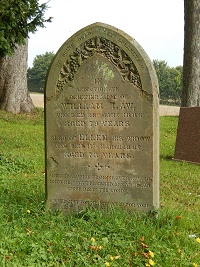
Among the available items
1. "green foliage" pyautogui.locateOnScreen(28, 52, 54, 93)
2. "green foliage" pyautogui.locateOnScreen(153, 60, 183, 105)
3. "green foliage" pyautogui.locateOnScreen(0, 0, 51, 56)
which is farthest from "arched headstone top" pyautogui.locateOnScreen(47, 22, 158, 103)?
"green foliage" pyautogui.locateOnScreen(28, 52, 54, 93)

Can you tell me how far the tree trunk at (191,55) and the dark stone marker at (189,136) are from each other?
452 cm

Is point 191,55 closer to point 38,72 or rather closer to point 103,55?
point 103,55

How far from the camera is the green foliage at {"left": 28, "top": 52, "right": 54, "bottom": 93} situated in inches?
3125

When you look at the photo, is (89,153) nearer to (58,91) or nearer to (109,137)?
(109,137)

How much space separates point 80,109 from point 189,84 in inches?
413

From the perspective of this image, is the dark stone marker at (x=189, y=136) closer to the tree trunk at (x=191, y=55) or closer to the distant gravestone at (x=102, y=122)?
the tree trunk at (x=191, y=55)

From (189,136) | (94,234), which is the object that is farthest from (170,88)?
(94,234)

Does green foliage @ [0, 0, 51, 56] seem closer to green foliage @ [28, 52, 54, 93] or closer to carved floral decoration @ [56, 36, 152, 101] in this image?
carved floral decoration @ [56, 36, 152, 101]

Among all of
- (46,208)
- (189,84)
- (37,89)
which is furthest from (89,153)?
(37,89)

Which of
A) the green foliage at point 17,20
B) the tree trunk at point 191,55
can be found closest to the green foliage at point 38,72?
the tree trunk at point 191,55

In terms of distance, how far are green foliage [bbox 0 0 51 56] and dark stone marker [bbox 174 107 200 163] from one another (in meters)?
4.01

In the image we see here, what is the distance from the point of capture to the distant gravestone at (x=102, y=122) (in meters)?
Result: 4.91

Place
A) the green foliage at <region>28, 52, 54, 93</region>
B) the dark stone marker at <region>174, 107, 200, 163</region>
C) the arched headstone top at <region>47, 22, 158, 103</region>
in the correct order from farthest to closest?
the green foliage at <region>28, 52, 54, 93</region>
the dark stone marker at <region>174, 107, 200, 163</region>
the arched headstone top at <region>47, 22, 158, 103</region>

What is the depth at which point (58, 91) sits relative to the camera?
16.8ft
